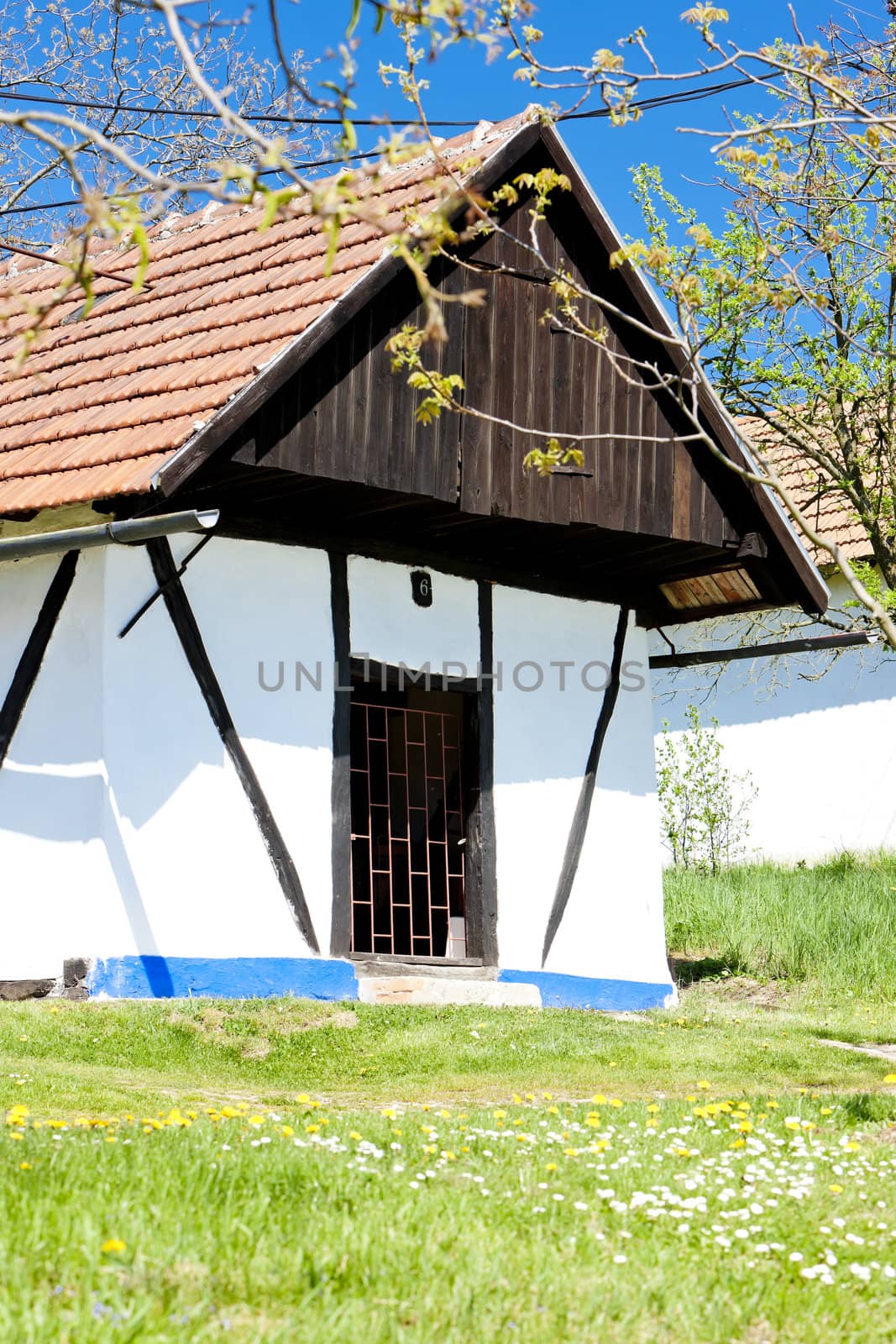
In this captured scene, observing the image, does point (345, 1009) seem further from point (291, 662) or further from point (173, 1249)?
point (173, 1249)

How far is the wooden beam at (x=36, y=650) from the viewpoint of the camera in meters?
9.18

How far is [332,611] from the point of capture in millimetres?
10016

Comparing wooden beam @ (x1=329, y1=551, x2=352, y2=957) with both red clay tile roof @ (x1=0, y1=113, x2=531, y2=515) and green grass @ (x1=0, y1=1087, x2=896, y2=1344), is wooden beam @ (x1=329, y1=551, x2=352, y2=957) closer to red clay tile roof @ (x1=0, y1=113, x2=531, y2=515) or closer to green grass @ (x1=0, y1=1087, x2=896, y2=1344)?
red clay tile roof @ (x1=0, y1=113, x2=531, y2=515)

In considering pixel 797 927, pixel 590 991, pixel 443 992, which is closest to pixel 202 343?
pixel 443 992

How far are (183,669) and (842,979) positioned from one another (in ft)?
20.3

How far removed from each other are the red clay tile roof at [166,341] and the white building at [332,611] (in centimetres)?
3

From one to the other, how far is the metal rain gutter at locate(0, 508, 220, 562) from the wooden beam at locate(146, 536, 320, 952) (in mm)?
375

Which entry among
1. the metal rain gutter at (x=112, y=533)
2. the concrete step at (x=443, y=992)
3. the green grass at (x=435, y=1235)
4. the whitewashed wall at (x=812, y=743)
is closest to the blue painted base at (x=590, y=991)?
the concrete step at (x=443, y=992)

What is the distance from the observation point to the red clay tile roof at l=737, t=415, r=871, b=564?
16.4 meters

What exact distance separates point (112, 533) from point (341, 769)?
2.34 meters

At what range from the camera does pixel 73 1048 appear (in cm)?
775

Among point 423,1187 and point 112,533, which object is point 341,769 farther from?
point 423,1187

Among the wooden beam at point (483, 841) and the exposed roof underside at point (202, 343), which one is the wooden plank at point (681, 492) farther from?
the wooden beam at point (483, 841)

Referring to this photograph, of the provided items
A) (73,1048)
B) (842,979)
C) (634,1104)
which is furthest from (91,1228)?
(842,979)
